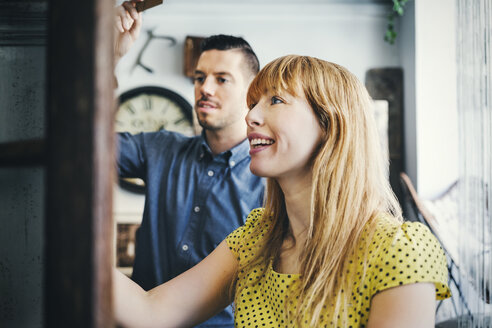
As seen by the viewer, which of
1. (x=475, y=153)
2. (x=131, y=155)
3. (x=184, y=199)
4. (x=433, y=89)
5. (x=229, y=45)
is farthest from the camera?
(x=433, y=89)

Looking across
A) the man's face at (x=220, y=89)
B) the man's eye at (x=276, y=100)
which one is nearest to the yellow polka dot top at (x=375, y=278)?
the man's eye at (x=276, y=100)

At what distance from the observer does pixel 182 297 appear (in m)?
1.02

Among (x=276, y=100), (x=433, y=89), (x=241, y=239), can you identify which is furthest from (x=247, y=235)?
(x=433, y=89)

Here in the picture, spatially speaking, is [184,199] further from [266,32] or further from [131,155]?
[266,32]

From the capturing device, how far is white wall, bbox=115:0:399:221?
318 cm

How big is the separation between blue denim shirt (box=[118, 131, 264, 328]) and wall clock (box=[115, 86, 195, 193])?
153cm

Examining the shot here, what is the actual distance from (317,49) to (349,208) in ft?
8.30

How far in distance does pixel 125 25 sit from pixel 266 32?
7.77ft

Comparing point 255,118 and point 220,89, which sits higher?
point 220,89

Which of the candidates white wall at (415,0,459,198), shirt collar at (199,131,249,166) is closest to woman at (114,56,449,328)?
shirt collar at (199,131,249,166)

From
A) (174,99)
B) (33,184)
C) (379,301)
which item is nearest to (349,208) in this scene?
(379,301)

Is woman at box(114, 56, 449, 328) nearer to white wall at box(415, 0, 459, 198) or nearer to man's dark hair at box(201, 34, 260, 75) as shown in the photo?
man's dark hair at box(201, 34, 260, 75)

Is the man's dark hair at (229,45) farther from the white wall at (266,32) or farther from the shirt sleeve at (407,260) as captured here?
the white wall at (266,32)

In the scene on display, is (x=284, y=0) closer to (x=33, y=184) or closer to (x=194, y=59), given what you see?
(x=194, y=59)
